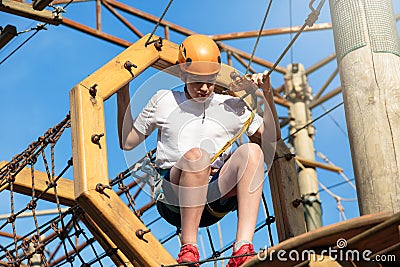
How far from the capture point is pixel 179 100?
4.75 metres

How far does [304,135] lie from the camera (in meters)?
12.9

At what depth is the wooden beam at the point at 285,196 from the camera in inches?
198

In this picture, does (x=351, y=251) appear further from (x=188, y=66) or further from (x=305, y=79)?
(x=305, y=79)

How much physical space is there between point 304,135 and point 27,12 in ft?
21.3

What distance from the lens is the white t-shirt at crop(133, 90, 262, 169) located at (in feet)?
15.2

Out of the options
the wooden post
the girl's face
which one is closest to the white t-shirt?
the girl's face

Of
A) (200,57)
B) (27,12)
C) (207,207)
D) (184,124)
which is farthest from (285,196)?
(27,12)

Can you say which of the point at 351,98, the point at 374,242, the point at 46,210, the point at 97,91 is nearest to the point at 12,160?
the point at 97,91

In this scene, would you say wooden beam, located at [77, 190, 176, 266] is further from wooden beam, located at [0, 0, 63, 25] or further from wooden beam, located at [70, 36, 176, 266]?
wooden beam, located at [0, 0, 63, 25]

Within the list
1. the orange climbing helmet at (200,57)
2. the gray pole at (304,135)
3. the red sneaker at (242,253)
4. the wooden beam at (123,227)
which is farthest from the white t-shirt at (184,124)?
the gray pole at (304,135)

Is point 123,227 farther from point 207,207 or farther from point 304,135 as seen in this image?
point 304,135

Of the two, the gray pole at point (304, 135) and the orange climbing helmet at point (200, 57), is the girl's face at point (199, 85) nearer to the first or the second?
the orange climbing helmet at point (200, 57)

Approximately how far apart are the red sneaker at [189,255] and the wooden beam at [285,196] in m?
0.84

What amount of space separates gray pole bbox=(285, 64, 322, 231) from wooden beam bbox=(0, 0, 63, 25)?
5562 mm
